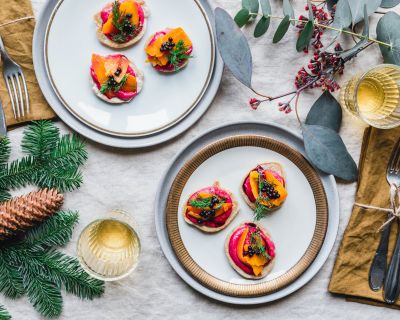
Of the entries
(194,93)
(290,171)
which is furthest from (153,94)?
(290,171)

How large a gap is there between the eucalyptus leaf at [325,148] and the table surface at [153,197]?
0.28 feet

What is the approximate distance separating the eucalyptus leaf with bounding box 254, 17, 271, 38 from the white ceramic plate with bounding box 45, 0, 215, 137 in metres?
0.14

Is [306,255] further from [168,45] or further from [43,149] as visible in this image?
[43,149]

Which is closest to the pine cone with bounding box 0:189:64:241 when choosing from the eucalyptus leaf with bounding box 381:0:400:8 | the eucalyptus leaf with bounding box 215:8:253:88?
the eucalyptus leaf with bounding box 215:8:253:88

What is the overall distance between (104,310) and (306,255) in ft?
2.12

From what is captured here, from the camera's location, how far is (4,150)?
65.6 inches

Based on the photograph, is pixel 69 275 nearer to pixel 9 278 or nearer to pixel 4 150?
pixel 9 278

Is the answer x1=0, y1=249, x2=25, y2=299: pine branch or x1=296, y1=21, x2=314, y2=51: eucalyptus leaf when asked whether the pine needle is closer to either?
x1=0, y1=249, x2=25, y2=299: pine branch

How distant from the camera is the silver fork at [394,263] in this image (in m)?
1.66

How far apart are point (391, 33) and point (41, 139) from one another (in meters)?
1.07

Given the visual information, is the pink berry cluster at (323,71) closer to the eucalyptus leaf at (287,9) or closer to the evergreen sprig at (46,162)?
the eucalyptus leaf at (287,9)

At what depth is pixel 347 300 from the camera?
1.72 meters

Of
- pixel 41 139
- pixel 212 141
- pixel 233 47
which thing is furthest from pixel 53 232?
pixel 233 47

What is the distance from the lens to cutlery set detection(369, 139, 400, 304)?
5.46 feet
